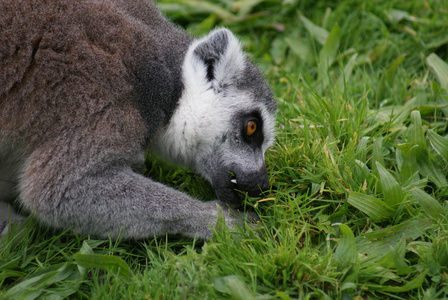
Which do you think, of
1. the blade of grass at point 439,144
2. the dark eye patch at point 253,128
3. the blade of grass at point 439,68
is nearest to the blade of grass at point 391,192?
the blade of grass at point 439,144

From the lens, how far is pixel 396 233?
3.47 metres

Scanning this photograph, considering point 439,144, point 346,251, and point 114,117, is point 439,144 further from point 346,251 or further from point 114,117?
point 114,117

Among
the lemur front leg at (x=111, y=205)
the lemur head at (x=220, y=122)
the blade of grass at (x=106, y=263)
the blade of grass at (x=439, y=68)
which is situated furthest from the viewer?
the blade of grass at (x=439, y=68)

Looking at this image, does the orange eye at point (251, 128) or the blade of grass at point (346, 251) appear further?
the orange eye at point (251, 128)

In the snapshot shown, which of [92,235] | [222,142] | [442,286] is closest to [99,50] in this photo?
Answer: [222,142]

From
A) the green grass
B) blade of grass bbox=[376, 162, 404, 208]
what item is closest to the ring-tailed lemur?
the green grass

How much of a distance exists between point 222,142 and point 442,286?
198 cm

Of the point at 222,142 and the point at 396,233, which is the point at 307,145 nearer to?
the point at 222,142

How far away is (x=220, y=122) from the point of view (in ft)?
12.7

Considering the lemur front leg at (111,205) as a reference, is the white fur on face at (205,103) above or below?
above

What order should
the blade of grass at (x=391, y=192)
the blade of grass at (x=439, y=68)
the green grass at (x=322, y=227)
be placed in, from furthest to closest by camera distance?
the blade of grass at (x=439, y=68)
the blade of grass at (x=391, y=192)
the green grass at (x=322, y=227)

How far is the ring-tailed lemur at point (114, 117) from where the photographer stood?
3508 mm

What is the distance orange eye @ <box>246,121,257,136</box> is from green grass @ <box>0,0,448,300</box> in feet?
1.37

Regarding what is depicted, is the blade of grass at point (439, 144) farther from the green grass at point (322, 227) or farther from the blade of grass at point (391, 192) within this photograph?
the blade of grass at point (391, 192)
